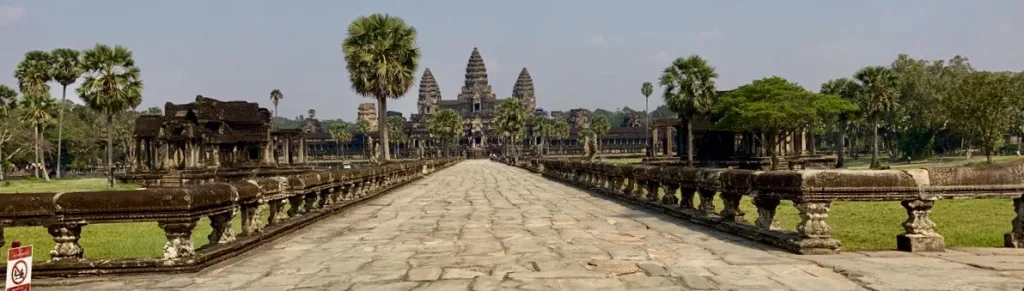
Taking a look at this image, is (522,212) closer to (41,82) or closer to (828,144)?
(41,82)

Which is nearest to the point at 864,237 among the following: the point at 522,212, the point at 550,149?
the point at 522,212

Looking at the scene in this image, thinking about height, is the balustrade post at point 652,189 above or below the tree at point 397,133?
below

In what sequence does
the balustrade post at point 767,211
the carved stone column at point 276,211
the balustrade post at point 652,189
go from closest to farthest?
1. the balustrade post at point 767,211
2. the carved stone column at point 276,211
3. the balustrade post at point 652,189

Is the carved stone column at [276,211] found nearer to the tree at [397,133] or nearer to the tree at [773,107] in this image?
the tree at [773,107]

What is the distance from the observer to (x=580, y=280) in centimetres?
577

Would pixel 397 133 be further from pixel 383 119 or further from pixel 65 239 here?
pixel 65 239

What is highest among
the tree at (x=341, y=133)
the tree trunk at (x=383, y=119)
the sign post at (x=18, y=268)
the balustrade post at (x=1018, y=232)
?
the tree at (x=341, y=133)

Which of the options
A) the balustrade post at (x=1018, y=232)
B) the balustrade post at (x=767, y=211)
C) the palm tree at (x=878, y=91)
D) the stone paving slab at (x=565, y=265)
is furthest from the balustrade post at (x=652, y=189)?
the palm tree at (x=878, y=91)

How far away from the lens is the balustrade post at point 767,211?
772 centimetres

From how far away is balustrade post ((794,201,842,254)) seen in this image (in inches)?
269

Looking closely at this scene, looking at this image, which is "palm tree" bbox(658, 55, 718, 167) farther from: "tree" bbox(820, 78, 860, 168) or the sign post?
the sign post

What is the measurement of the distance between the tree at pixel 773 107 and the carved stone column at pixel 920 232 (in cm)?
5257

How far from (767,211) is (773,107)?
54274 millimetres

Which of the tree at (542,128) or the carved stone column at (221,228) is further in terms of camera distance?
the tree at (542,128)
